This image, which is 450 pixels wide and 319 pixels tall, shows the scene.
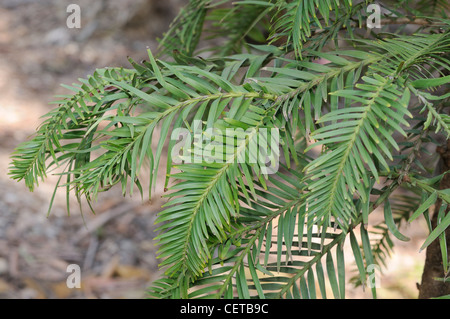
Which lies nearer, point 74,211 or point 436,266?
point 436,266

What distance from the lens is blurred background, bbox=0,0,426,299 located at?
1.29m

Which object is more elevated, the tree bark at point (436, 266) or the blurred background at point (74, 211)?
the blurred background at point (74, 211)

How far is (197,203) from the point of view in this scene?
1.41 ft

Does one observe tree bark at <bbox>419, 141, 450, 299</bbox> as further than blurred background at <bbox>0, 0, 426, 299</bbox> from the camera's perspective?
No

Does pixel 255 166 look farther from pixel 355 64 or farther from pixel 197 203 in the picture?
pixel 355 64

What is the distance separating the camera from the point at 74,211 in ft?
5.03

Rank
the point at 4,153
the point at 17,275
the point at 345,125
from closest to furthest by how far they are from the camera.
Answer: the point at 345,125 → the point at 17,275 → the point at 4,153

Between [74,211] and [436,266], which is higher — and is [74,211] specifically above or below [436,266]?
above

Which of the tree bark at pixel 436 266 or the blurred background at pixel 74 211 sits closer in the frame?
the tree bark at pixel 436 266

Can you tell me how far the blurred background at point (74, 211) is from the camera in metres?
1.29

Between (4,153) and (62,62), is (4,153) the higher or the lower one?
the lower one

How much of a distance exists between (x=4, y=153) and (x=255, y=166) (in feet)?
4.90

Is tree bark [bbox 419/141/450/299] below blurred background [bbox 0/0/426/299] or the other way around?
below
